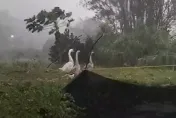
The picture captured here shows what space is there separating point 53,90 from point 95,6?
265 inches

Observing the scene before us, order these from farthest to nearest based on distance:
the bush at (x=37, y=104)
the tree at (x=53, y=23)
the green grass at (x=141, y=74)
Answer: the tree at (x=53, y=23) < the green grass at (x=141, y=74) < the bush at (x=37, y=104)

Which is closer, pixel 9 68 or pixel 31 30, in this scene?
pixel 9 68

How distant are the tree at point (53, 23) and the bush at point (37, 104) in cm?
426

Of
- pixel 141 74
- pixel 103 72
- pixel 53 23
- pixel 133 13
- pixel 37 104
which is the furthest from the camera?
pixel 133 13

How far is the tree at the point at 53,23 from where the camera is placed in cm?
734

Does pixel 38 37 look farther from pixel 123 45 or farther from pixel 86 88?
pixel 86 88

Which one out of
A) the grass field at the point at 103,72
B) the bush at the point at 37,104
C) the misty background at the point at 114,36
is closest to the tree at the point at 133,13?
the misty background at the point at 114,36

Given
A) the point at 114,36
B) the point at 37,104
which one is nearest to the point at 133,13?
the point at 114,36

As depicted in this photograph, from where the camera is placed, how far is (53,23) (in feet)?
25.9

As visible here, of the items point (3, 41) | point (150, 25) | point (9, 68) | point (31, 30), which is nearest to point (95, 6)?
point (150, 25)

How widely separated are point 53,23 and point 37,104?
525 cm

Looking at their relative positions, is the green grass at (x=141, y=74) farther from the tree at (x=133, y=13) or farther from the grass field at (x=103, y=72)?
the tree at (x=133, y=13)

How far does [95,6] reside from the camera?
9539 millimetres

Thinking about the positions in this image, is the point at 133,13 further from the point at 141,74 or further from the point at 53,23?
the point at 141,74
